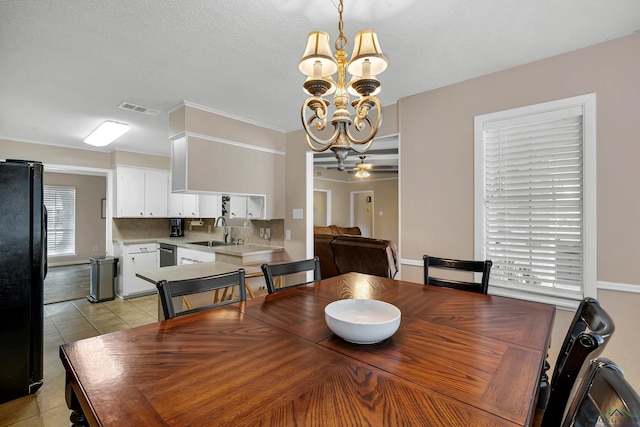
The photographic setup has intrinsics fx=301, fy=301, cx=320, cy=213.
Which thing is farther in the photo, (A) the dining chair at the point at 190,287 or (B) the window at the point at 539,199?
(B) the window at the point at 539,199

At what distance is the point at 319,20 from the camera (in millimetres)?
1691

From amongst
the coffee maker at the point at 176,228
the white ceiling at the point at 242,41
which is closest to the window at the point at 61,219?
the coffee maker at the point at 176,228

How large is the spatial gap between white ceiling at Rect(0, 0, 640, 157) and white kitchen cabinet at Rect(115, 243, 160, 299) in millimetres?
2563

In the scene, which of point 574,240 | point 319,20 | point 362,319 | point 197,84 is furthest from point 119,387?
point 574,240

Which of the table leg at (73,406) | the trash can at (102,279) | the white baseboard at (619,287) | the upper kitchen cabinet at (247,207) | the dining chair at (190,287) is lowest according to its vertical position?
the trash can at (102,279)

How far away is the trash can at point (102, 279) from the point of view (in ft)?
15.0

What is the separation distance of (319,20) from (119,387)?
6.15 feet

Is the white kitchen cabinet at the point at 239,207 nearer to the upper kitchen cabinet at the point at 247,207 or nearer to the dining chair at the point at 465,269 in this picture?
the upper kitchen cabinet at the point at 247,207

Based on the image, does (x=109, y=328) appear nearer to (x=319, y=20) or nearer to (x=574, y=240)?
(x=319, y=20)

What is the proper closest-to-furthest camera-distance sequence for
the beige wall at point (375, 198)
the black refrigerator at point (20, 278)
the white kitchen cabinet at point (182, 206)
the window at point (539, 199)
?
the window at point (539, 199) → the black refrigerator at point (20, 278) → the white kitchen cabinet at point (182, 206) → the beige wall at point (375, 198)

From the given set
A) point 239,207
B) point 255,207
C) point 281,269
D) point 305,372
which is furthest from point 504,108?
point 239,207

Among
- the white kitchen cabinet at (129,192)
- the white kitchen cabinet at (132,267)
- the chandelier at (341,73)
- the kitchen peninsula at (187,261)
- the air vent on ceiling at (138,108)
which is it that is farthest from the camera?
the white kitchen cabinet at (129,192)

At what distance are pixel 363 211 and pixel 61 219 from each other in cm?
794

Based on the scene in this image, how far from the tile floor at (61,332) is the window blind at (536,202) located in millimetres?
3346
